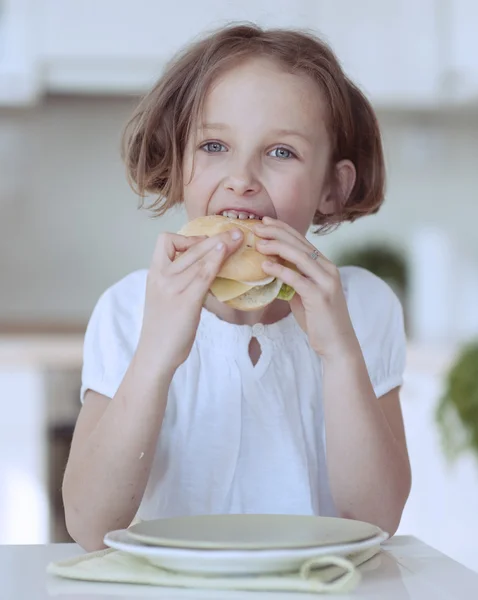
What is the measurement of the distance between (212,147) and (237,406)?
326 millimetres

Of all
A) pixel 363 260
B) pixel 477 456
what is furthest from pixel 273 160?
pixel 363 260

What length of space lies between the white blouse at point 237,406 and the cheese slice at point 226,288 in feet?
0.62

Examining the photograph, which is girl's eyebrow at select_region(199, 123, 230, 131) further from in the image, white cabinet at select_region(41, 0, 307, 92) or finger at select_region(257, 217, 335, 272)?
white cabinet at select_region(41, 0, 307, 92)

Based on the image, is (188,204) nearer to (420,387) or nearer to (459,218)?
(420,387)

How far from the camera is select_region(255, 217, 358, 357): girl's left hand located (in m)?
0.94

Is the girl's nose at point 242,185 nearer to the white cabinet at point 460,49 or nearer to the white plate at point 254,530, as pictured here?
the white plate at point 254,530

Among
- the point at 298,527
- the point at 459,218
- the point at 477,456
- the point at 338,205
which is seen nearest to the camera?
the point at 298,527

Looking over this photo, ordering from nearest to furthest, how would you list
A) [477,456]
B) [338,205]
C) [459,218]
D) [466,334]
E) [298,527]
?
[298,527] < [338,205] < [477,456] < [466,334] < [459,218]

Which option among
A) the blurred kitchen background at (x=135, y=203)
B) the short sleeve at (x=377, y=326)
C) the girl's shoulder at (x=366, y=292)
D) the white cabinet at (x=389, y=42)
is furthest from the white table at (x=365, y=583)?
the white cabinet at (x=389, y=42)

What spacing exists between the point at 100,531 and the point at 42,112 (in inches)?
97.0

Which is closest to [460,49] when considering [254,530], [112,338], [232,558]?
[112,338]

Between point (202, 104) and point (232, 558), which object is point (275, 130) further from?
point (232, 558)

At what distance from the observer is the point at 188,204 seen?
1.16 m

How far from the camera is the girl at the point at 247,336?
936 mm
